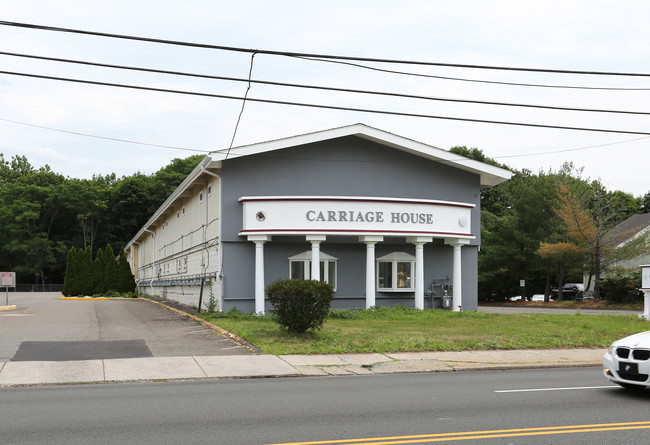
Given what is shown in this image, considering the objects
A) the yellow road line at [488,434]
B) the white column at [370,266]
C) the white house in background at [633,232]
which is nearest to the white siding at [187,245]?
the white column at [370,266]

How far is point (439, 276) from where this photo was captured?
27.9 m

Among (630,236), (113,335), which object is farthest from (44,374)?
(630,236)

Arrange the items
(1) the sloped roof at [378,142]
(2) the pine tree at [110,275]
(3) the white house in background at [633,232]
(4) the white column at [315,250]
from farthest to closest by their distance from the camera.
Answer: (2) the pine tree at [110,275] → (3) the white house in background at [633,232] → (1) the sloped roof at [378,142] → (4) the white column at [315,250]

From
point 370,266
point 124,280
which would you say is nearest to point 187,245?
point 370,266

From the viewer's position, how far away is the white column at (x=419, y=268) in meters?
25.7

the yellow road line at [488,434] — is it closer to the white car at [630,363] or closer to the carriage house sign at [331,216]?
the white car at [630,363]

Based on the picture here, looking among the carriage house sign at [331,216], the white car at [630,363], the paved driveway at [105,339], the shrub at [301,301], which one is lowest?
the paved driveway at [105,339]

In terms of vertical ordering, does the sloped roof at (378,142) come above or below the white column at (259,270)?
above

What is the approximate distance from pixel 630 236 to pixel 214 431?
148 feet

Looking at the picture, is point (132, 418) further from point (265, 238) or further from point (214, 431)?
point (265, 238)

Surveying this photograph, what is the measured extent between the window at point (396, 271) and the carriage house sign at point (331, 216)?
212 cm

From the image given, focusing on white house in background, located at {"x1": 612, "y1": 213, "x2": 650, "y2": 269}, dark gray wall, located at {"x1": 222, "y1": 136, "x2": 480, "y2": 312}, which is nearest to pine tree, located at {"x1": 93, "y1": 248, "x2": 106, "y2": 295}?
dark gray wall, located at {"x1": 222, "y1": 136, "x2": 480, "y2": 312}

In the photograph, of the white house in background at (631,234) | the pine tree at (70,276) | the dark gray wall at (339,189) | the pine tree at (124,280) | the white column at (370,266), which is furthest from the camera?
the pine tree at (124,280)

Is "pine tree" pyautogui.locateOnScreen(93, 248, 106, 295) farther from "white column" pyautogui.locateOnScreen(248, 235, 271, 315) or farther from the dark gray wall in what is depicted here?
"white column" pyautogui.locateOnScreen(248, 235, 271, 315)
